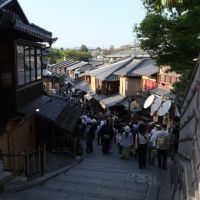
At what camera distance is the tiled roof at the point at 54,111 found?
1551 cm

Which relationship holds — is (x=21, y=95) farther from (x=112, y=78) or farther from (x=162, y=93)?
(x=112, y=78)

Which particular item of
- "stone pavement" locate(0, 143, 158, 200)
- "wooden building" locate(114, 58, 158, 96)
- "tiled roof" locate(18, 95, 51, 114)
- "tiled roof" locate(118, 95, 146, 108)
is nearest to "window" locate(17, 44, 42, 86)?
"tiled roof" locate(18, 95, 51, 114)

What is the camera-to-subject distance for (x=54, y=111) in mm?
17266

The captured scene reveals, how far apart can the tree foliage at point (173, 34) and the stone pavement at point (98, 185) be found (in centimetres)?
496

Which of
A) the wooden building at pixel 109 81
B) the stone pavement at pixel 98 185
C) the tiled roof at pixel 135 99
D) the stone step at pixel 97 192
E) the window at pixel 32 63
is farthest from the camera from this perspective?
the wooden building at pixel 109 81

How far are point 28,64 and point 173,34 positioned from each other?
676 centimetres

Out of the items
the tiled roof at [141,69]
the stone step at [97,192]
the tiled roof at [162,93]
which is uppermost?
the tiled roof at [141,69]

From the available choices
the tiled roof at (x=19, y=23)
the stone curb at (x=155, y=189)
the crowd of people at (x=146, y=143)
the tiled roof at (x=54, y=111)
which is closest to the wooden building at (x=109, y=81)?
the tiled roof at (x=54, y=111)

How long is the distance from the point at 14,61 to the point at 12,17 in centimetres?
456

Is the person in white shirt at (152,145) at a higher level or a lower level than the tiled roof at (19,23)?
lower

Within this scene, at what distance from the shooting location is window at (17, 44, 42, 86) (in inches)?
593

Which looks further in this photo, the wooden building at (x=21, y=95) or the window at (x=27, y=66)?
the window at (x=27, y=66)

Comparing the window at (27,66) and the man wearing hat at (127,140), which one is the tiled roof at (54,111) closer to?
the window at (27,66)

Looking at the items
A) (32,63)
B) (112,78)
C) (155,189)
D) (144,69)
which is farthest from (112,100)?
(155,189)
